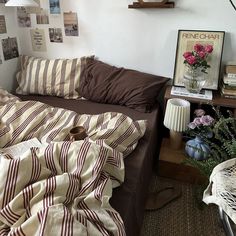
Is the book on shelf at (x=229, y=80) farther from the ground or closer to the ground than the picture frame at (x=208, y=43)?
closer to the ground

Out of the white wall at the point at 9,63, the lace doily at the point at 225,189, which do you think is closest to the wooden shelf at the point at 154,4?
the white wall at the point at 9,63

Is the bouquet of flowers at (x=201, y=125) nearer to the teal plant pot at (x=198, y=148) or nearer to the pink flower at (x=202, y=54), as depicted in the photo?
the teal plant pot at (x=198, y=148)

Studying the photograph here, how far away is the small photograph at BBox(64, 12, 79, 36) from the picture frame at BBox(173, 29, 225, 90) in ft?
2.95

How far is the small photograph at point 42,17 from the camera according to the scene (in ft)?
7.10

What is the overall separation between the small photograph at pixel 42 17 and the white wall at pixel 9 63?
0.24 meters

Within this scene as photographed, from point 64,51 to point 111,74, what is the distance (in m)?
0.58

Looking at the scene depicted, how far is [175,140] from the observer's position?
5.94 feet

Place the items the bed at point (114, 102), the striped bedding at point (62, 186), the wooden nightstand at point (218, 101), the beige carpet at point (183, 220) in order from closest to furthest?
the striped bedding at point (62, 186) < the bed at point (114, 102) < the beige carpet at point (183, 220) < the wooden nightstand at point (218, 101)

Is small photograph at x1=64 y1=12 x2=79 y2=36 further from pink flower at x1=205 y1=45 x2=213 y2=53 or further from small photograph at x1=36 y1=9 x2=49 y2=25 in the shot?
pink flower at x1=205 y1=45 x2=213 y2=53

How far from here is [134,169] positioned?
123cm

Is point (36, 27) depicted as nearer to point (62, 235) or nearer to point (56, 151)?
point (56, 151)

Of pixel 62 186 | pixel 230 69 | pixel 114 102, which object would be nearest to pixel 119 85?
pixel 114 102

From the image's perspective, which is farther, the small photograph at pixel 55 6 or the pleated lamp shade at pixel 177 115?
the small photograph at pixel 55 6

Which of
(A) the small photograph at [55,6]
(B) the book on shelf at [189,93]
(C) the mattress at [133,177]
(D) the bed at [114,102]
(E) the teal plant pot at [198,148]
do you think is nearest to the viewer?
(C) the mattress at [133,177]
